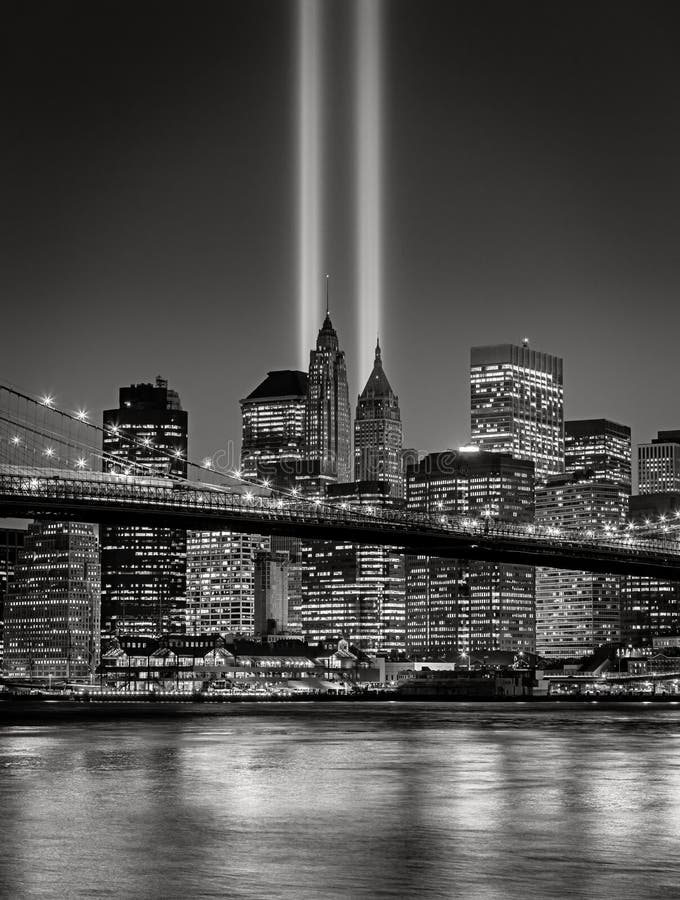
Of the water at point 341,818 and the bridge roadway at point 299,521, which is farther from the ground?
the bridge roadway at point 299,521

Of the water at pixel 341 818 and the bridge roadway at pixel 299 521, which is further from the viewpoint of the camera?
the bridge roadway at pixel 299 521

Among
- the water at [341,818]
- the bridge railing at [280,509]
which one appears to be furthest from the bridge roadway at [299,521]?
the water at [341,818]

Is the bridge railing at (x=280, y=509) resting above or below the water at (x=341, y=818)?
above

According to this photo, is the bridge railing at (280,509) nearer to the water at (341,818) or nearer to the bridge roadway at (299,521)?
the bridge roadway at (299,521)

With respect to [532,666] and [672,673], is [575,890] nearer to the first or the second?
[672,673]

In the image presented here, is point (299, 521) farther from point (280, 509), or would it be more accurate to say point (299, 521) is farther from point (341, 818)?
point (341, 818)

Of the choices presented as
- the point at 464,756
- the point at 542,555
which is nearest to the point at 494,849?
the point at 464,756

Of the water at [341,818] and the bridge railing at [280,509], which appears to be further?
the bridge railing at [280,509]

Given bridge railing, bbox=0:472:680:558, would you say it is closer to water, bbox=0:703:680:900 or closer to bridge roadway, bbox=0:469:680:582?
bridge roadway, bbox=0:469:680:582
